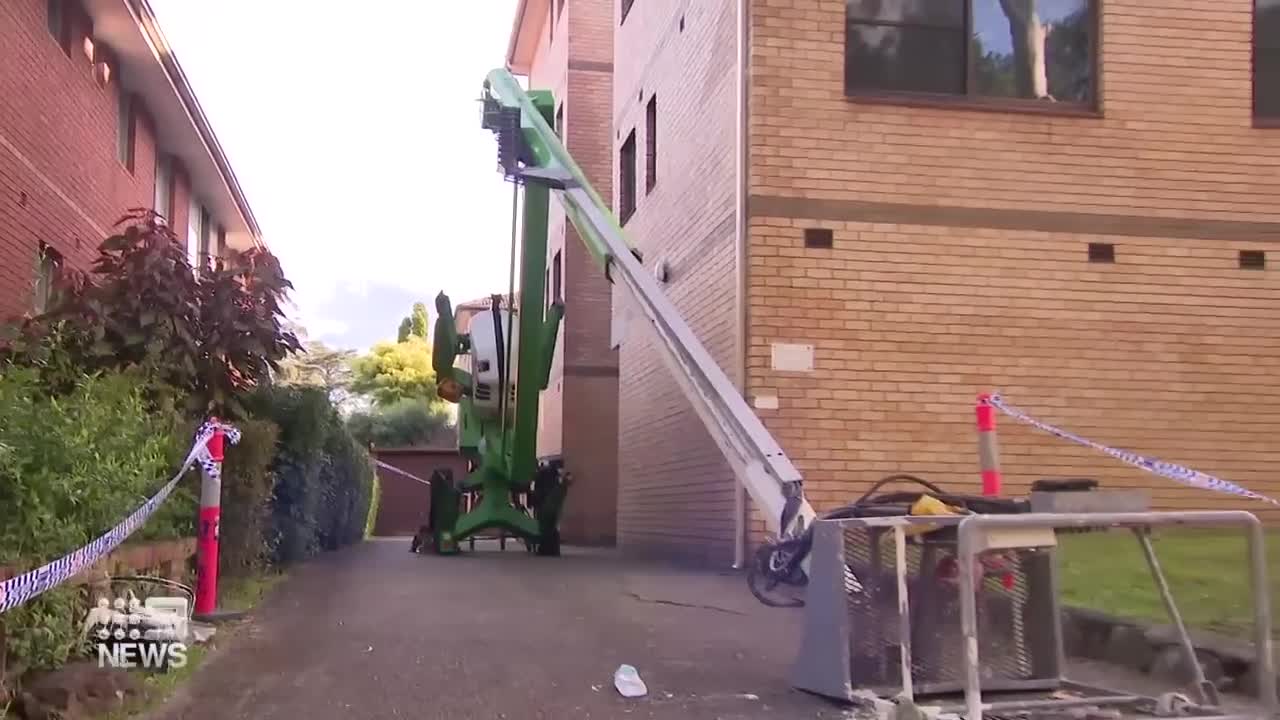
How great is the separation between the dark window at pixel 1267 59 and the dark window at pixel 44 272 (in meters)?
12.3

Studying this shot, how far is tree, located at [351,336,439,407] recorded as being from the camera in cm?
6322

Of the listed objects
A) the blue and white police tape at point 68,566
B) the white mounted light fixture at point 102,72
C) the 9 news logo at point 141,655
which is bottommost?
the 9 news logo at point 141,655

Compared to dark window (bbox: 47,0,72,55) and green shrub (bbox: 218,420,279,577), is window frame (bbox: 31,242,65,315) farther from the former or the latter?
green shrub (bbox: 218,420,279,577)

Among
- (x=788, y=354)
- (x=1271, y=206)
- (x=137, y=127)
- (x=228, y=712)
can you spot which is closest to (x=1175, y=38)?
(x=1271, y=206)

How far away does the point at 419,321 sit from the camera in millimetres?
75062

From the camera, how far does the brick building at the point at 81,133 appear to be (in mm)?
12219

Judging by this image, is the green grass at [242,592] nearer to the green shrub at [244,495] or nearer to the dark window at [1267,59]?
the green shrub at [244,495]

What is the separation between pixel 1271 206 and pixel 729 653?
26.4 ft

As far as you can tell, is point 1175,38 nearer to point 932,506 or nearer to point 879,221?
point 879,221

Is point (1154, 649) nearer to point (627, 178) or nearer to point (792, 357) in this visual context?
point (792, 357)

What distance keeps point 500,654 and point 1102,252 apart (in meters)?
7.61

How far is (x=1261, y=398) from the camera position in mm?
11836

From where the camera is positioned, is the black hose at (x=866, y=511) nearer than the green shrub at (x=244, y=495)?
Yes

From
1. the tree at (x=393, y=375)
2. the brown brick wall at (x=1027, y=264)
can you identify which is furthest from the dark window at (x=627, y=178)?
the tree at (x=393, y=375)
